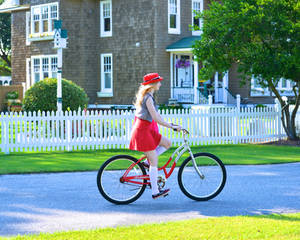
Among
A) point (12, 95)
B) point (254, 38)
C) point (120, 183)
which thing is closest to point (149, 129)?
point (120, 183)

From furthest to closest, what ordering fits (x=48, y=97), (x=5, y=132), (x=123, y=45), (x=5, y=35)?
1. (x=5, y=35)
2. (x=123, y=45)
3. (x=48, y=97)
4. (x=5, y=132)

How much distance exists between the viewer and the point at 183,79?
31.3m

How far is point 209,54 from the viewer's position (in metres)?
17.9

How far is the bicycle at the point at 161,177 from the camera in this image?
8.16 meters

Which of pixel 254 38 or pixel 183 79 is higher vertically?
pixel 254 38

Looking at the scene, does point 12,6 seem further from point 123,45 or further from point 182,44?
point 182,44

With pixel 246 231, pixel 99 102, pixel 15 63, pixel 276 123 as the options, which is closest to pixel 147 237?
pixel 246 231

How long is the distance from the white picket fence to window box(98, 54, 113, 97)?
14.6 m

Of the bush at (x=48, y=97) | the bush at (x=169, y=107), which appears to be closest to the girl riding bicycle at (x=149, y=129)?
the bush at (x=48, y=97)

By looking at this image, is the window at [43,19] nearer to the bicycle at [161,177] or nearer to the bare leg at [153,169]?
the bicycle at [161,177]

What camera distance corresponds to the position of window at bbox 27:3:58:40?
110 feet

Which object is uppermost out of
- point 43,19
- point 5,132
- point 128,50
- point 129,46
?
point 43,19

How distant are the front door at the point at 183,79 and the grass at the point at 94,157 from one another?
13.1 m

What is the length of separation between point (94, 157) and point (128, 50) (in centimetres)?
1693
